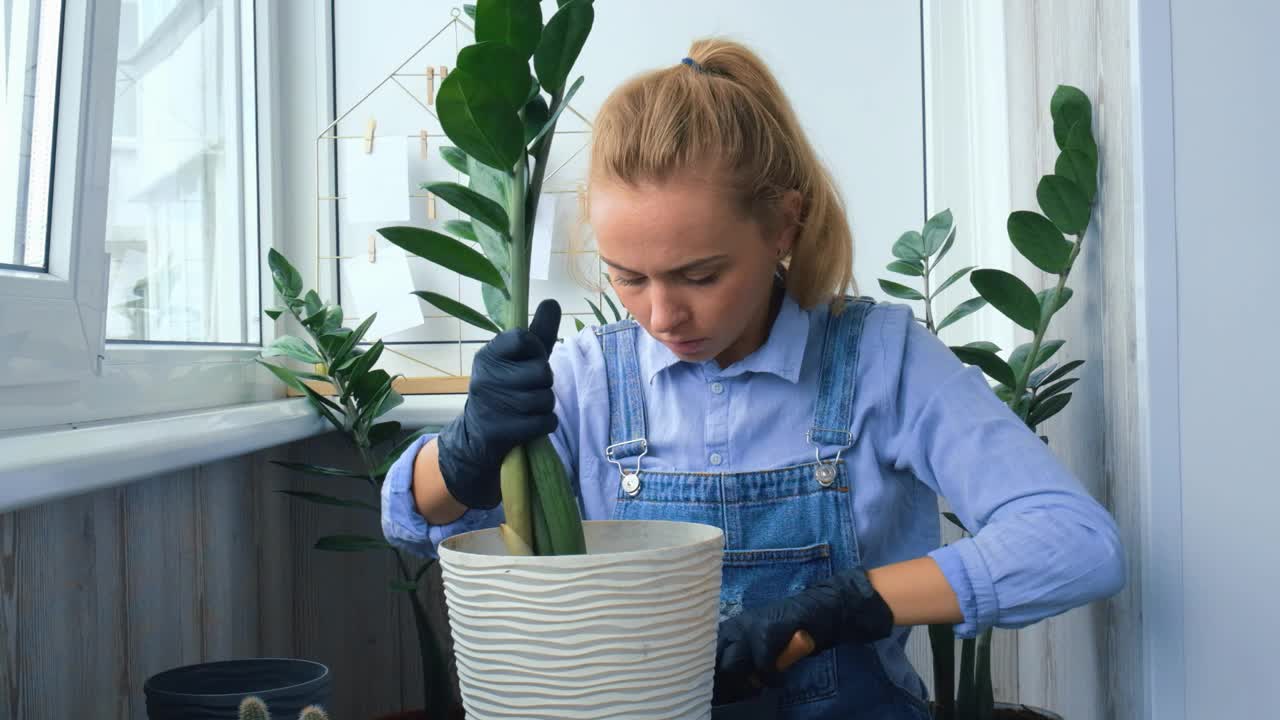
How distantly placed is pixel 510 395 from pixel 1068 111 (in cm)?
67

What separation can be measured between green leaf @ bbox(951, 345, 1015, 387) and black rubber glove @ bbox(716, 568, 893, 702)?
438 mm

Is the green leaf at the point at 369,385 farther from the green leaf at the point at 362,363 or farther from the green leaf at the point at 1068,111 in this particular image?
the green leaf at the point at 1068,111

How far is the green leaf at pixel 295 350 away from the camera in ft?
4.87

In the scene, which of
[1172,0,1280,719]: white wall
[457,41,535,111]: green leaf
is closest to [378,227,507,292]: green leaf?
[457,41,535,111]: green leaf

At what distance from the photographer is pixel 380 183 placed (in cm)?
183

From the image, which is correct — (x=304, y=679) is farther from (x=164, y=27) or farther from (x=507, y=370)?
(x=164, y=27)

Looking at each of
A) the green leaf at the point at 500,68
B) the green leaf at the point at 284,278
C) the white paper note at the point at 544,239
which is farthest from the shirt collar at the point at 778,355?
the white paper note at the point at 544,239

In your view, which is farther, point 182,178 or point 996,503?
point 182,178

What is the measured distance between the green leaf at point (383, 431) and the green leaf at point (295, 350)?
123 millimetres

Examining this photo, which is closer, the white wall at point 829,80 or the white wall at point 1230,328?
the white wall at point 1230,328

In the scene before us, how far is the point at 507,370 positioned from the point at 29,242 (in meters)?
0.55

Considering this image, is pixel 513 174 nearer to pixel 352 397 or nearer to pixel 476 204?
pixel 476 204

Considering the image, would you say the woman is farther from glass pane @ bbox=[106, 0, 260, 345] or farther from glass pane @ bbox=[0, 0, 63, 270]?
glass pane @ bbox=[106, 0, 260, 345]

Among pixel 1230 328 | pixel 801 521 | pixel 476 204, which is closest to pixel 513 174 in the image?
pixel 476 204
